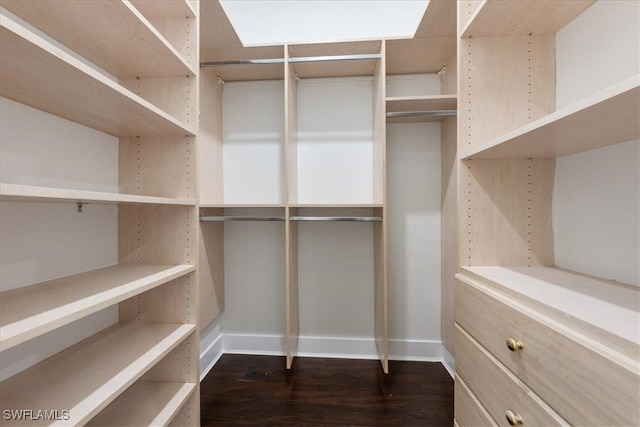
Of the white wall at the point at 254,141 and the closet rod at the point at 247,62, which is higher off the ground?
the closet rod at the point at 247,62

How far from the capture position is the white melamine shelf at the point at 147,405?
1.03m

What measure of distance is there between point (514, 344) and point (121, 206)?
1654 mm

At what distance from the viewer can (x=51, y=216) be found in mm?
981

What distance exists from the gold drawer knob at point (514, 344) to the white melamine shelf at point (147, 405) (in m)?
1.25

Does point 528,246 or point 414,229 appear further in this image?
point 414,229

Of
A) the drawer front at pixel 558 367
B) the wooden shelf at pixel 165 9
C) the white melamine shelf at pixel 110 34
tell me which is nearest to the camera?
the drawer front at pixel 558 367

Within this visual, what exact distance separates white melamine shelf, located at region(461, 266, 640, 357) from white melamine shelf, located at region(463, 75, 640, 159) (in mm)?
454

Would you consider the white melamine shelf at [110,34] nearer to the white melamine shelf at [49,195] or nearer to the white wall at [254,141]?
the white melamine shelf at [49,195]

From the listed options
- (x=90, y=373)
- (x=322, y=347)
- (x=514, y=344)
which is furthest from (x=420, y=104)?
(x=90, y=373)

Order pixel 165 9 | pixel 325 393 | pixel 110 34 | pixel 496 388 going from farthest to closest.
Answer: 1. pixel 325 393
2. pixel 165 9
3. pixel 110 34
4. pixel 496 388

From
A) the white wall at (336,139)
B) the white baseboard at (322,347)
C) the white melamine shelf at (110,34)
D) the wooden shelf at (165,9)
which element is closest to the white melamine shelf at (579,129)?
the white wall at (336,139)

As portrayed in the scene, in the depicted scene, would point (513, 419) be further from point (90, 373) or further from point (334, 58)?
point (334, 58)

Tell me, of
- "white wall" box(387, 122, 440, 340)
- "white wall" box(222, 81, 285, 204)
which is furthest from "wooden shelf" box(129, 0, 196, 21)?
"white wall" box(387, 122, 440, 340)

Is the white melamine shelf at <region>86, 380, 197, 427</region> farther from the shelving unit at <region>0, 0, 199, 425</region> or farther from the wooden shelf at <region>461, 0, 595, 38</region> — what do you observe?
the wooden shelf at <region>461, 0, 595, 38</region>
